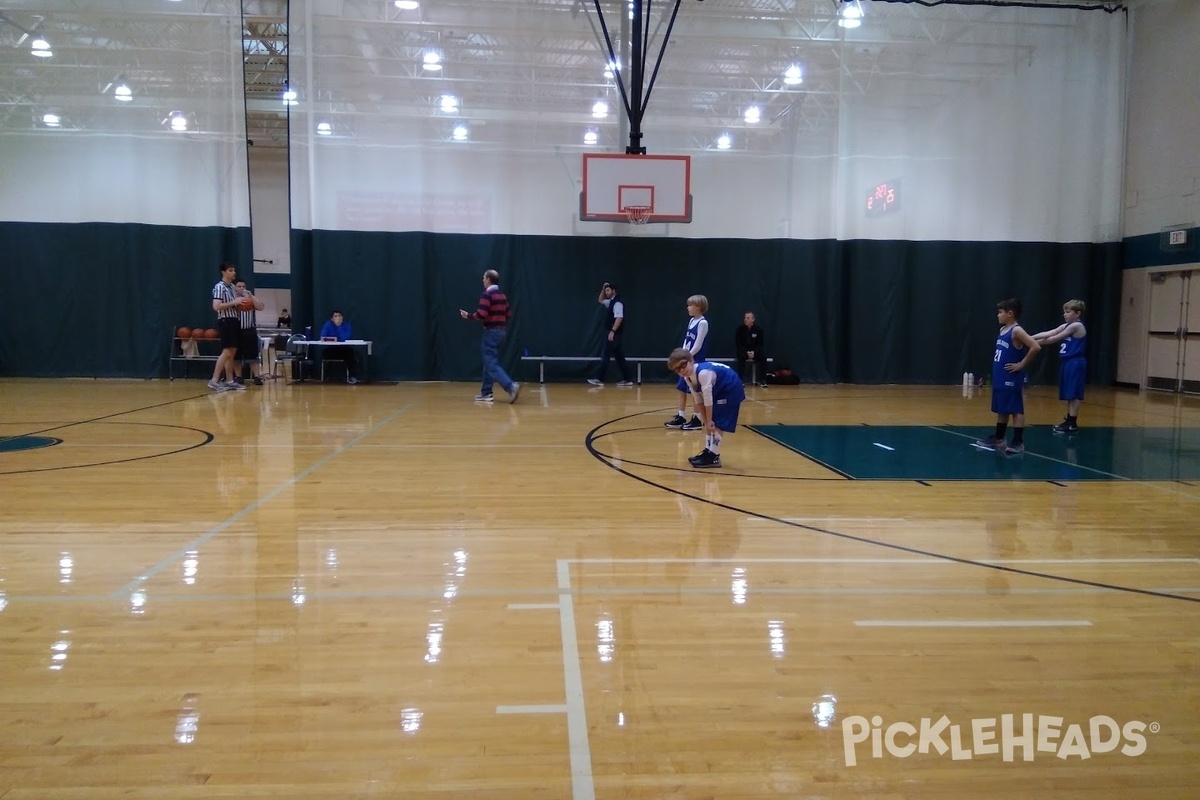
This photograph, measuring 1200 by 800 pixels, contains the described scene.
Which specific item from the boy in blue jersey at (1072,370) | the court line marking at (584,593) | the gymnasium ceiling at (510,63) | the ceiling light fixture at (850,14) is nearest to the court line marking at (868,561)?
the court line marking at (584,593)

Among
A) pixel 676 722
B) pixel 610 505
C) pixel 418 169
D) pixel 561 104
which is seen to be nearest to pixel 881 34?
pixel 561 104

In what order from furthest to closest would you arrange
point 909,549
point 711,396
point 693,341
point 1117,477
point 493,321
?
point 493,321
point 693,341
point 711,396
point 1117,477
point 909,549

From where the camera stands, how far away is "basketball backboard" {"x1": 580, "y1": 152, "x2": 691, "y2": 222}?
13.1 meters

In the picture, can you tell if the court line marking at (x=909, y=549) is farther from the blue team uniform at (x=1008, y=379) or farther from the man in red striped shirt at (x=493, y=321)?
the man in red striped shirt at (x=493, y=321)

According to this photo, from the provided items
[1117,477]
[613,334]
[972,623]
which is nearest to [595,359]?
[613,334]

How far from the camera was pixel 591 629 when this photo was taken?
298 cm

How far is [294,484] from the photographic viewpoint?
216 inches

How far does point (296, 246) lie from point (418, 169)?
246cm

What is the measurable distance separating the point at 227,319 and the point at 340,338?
2306 mm

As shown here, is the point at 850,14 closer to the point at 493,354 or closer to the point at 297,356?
the point at 493,354

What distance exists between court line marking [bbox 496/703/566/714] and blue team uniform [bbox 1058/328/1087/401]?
25.4 ft

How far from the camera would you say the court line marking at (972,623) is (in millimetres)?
3074

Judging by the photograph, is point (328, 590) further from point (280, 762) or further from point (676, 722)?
point (676, 722)

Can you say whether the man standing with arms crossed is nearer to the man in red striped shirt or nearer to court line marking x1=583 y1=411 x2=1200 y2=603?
the man in red striped shirt
